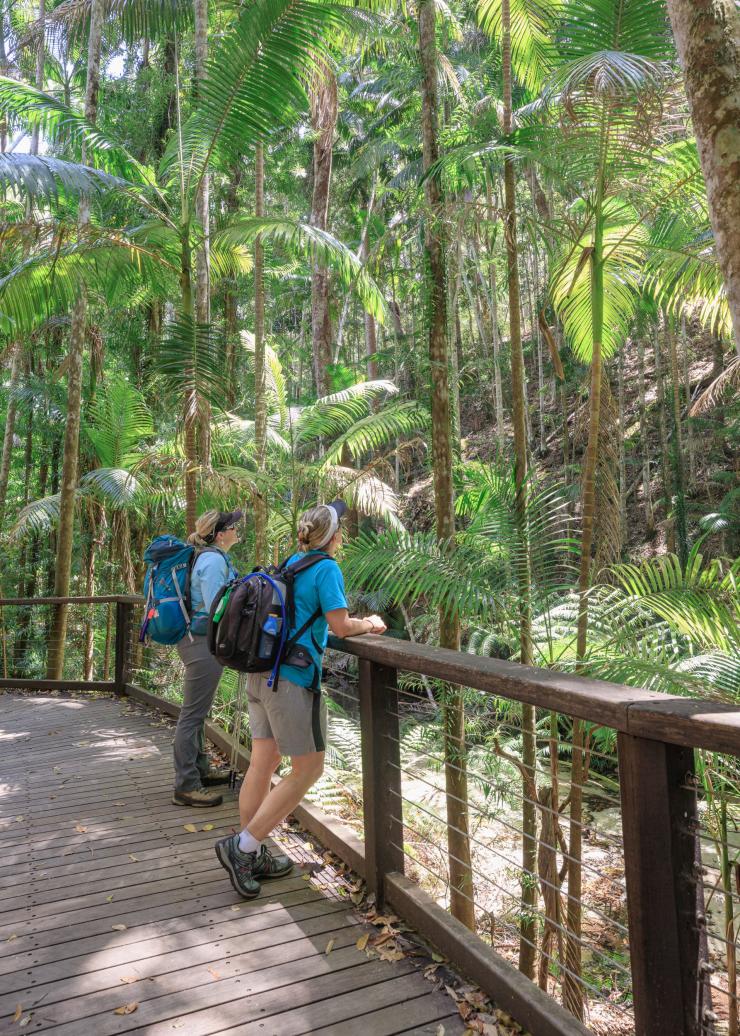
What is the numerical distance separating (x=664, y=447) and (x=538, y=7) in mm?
14112

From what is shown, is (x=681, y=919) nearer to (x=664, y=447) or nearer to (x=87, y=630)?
(x=87, y=630)

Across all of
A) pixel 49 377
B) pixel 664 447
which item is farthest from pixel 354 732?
pixel 664 447

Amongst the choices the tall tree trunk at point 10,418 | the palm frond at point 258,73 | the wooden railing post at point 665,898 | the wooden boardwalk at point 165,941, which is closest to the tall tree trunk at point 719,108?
the wooden railing post at point 665,898

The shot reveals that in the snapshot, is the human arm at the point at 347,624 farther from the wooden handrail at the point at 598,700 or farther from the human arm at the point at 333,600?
the wooden handrail at the point at 598,700

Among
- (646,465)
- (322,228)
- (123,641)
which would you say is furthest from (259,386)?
(646,465)

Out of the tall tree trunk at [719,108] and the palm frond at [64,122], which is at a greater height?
the palm frond at [64,122]

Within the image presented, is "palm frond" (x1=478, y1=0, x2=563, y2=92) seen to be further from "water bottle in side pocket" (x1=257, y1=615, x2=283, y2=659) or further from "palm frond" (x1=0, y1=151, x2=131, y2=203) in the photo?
"water bottle in side pocket" (x1=257, y1=615, x2=283, y2=659)

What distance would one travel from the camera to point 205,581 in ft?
13.8

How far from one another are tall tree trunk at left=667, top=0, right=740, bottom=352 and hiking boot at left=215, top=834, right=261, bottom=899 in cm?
286

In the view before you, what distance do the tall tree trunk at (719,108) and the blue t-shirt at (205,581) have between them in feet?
9.42

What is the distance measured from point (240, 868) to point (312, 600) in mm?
1225

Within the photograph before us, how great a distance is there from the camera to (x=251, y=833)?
10.4 ft

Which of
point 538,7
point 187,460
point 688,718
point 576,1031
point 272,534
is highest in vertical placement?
point 538,7

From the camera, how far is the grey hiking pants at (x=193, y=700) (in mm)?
4430
